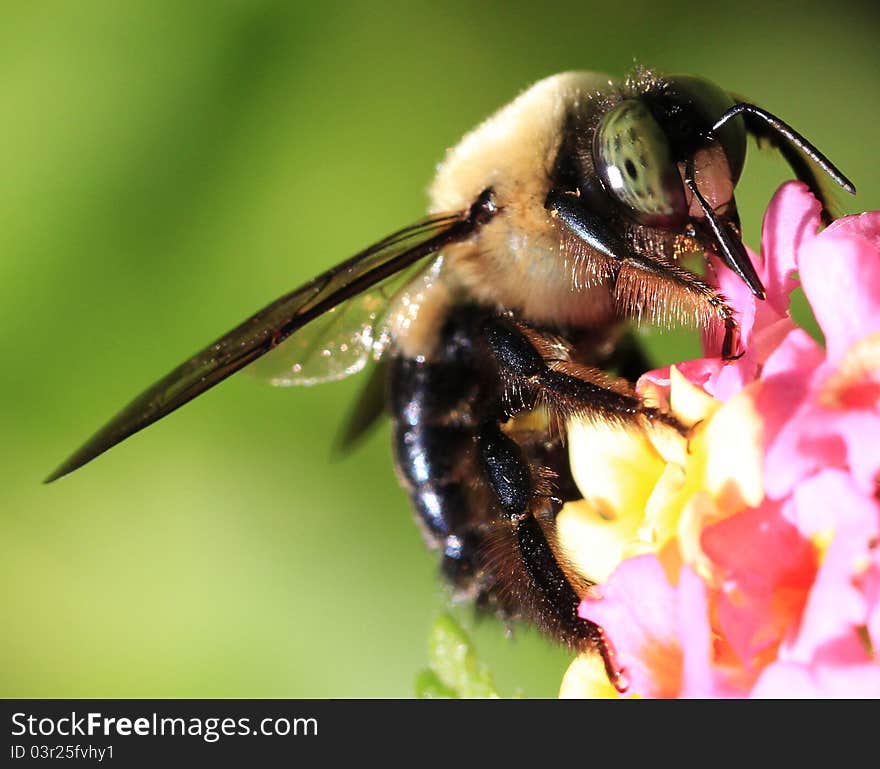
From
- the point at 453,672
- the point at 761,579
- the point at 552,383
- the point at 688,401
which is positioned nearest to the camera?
the point at 761,579

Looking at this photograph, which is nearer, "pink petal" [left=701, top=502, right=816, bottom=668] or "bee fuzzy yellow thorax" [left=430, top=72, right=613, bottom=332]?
"pink petal" [left=701, top=502, right=816, bottom=668]

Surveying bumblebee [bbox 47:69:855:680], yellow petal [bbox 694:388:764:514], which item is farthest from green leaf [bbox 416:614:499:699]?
yellow petal [bbox 694:388:764:514]

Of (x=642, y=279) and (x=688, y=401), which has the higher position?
(x=642, y=279)

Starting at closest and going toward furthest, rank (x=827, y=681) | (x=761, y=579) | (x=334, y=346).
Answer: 1. (x=827, y=681)
2. (x=761, y=579)
3. (x=334, y=346)

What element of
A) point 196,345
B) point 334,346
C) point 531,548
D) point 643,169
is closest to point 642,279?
point 643,169

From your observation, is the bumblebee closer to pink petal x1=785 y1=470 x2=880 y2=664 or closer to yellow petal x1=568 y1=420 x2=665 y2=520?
yellow petal x1=568 y1=420 x2=665 y2=520

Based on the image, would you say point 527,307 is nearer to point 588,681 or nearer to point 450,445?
point 450,445
